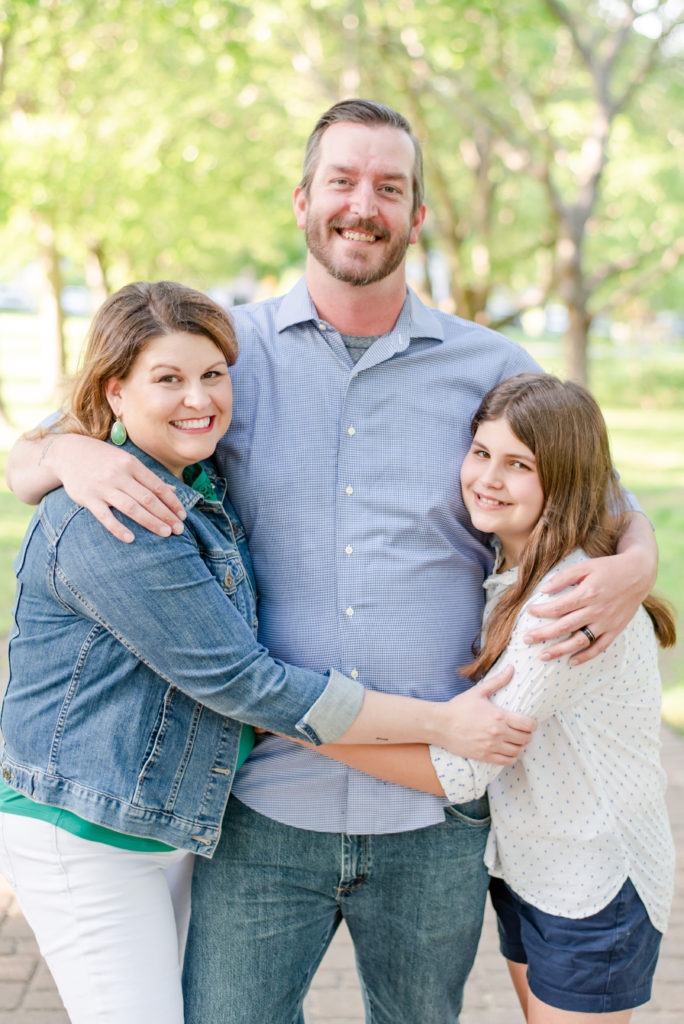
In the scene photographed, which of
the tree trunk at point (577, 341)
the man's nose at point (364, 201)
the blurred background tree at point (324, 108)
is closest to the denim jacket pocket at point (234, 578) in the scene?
the man's nose at point (364, 201)

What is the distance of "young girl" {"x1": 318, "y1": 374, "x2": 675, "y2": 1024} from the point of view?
8.43 feet

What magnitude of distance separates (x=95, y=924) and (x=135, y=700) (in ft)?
1.57

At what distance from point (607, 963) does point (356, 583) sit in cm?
105

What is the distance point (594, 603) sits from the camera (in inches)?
97.8

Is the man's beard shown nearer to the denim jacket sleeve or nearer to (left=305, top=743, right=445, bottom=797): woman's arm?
the denim jacket sleeve

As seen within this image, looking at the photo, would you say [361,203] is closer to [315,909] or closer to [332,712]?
[332,712]

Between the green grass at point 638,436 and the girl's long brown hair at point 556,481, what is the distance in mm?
351

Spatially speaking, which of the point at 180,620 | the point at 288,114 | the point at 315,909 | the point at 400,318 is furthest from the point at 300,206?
the point at 288,114

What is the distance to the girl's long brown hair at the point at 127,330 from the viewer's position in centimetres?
246

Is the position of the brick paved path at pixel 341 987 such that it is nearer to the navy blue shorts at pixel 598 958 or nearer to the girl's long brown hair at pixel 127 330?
the navy blue shorts at pixel 598 958

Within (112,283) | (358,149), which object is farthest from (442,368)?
(112,283)

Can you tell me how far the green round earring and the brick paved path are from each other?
7.85 ft

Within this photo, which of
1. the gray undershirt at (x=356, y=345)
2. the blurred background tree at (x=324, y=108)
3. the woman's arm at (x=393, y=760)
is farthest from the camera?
the blurred background tree at (x=324, y=108)

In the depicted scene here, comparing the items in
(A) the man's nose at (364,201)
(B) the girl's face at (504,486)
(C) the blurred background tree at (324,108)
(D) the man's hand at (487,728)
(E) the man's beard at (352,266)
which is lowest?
(D) the man's hand at (487,728)
